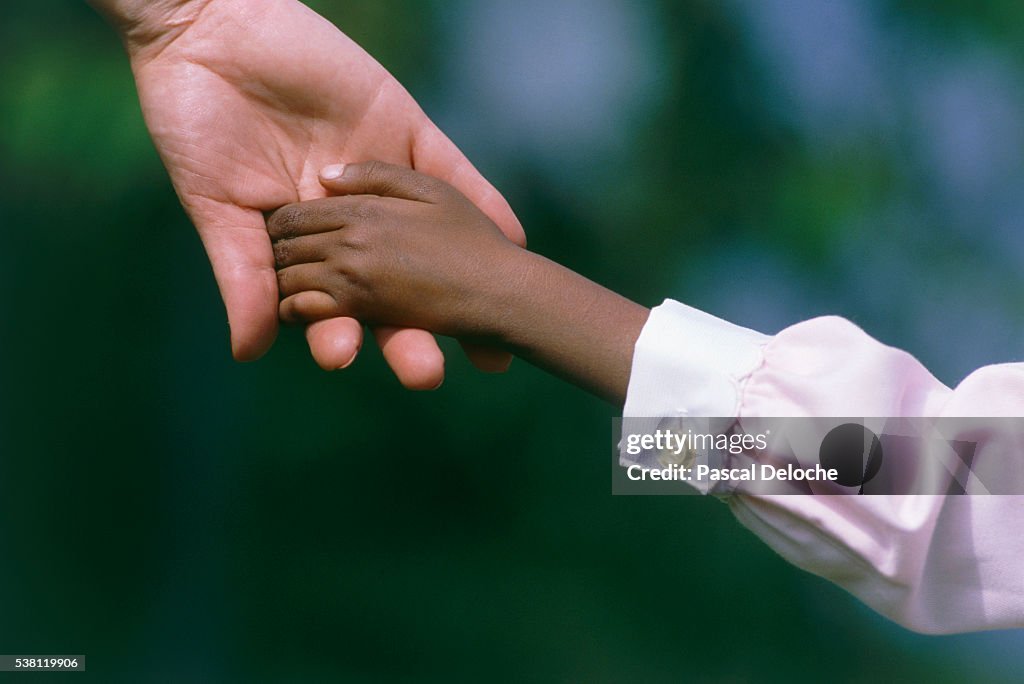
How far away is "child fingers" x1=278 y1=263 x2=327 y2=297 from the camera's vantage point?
0.98 metres

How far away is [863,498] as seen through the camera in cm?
73

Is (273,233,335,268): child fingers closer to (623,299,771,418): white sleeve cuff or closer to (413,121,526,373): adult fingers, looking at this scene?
(413,121,526,373): adult fingers

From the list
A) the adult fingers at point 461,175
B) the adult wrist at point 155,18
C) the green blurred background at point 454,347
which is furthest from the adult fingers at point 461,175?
the green blurred background at point 454,347

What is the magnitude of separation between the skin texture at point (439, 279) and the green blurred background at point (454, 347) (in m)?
1.14

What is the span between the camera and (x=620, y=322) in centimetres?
83

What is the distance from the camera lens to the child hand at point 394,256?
0.91 metres

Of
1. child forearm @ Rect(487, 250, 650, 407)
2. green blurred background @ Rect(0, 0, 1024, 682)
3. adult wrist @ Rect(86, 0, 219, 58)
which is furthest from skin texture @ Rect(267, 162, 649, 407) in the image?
green blurred background @ Rect(0, 0, 1024, 682)

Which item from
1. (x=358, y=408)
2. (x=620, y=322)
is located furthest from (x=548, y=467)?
(x=620, y=322)

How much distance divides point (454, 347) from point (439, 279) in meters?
1.27

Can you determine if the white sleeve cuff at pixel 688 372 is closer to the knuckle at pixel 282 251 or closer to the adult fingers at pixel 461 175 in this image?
the adult fingers at pixel 461 175

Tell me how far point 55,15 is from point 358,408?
1088 mm

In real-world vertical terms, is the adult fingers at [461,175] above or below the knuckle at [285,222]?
above

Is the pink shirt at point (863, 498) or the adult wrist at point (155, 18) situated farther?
the adult wrist at point (155, 18)

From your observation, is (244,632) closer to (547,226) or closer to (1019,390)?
(547,226)
